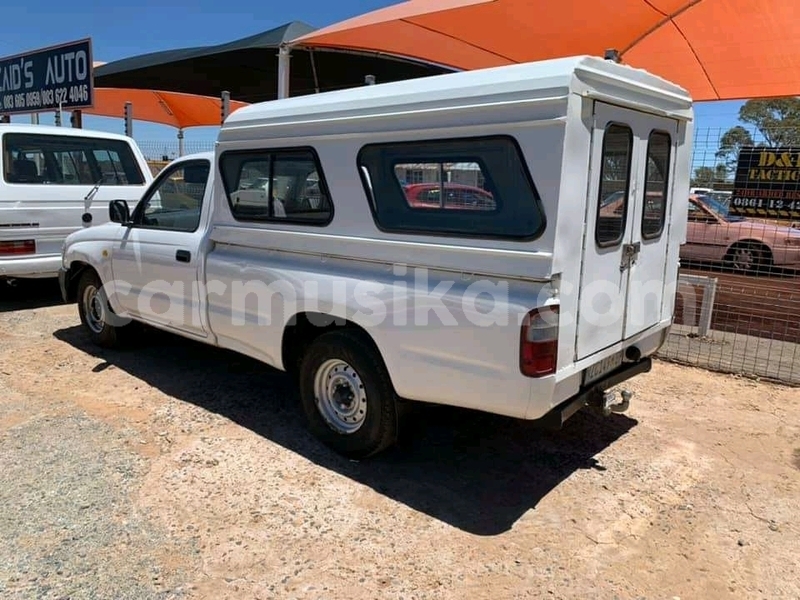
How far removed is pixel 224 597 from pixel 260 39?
10847 mm

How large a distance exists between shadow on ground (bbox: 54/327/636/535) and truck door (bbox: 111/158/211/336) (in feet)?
2.01

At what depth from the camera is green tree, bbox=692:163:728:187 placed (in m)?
6.09

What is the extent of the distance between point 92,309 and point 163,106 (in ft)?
59.6

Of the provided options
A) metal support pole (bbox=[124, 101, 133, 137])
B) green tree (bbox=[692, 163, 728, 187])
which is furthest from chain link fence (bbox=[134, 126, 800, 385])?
metal support pole (bbox=[124, 101, 133, 137])

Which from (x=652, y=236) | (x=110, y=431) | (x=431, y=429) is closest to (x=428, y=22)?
(x=652, y=236)

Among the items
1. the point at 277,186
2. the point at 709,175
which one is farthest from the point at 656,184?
the point at 709,175

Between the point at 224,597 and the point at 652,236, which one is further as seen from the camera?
the point at 652,236

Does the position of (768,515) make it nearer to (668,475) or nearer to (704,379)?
(668,475)

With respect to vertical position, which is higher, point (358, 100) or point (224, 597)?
point (358, 100)

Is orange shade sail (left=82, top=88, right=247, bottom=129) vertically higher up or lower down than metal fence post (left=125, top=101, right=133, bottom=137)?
higher up

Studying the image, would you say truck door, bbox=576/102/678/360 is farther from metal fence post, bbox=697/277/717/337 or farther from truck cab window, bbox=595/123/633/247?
metal fence post, bbox=697/277/717/337

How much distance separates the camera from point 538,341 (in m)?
3.00

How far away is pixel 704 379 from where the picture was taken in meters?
5.74

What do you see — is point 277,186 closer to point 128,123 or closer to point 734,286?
point 734,286
